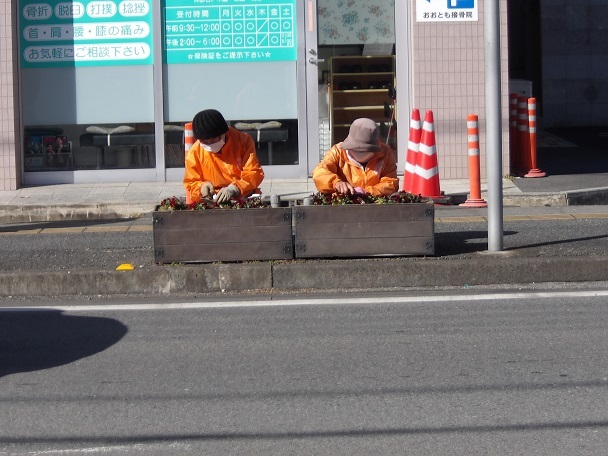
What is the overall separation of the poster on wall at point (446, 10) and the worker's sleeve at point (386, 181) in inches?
214

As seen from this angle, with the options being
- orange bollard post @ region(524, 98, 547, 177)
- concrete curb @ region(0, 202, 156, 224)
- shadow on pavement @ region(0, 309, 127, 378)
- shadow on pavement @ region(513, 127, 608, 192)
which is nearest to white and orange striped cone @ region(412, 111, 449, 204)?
shadow on pavement @ region(513, 127, 608, 192)

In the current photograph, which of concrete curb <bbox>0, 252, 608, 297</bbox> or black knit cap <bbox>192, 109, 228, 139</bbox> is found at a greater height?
black knit cap <bbox>192, 109, 228, 139</bbox>

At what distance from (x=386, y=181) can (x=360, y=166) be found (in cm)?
26

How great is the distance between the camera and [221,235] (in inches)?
340

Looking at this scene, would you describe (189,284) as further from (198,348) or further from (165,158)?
(165,158)

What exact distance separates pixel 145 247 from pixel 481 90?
625cm

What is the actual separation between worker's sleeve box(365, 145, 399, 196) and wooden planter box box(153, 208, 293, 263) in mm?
862

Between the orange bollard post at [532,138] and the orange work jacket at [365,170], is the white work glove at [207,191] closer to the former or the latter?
the orange work jacket at [365,170]

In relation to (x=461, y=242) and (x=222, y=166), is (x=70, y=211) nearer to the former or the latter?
(x=222, y=166)

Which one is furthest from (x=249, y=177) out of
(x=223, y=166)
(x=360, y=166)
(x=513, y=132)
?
(x=513, y=132)

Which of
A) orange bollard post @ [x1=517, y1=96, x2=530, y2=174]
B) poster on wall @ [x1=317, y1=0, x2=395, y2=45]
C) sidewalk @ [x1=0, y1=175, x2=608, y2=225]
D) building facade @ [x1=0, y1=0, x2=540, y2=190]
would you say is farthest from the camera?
orange bollard post @ [x1=517, y1=96, x2=530, y2=174]

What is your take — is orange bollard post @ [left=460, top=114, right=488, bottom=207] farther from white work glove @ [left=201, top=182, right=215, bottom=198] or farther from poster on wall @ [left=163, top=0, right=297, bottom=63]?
white work glove @ [left=201, top=182, right=215, bottom=198]

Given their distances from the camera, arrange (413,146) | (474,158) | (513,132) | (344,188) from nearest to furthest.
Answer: (344,188)
(474,158)
(413,146)
(513,132)

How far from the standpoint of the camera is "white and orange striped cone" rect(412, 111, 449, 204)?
1251 centimetres
